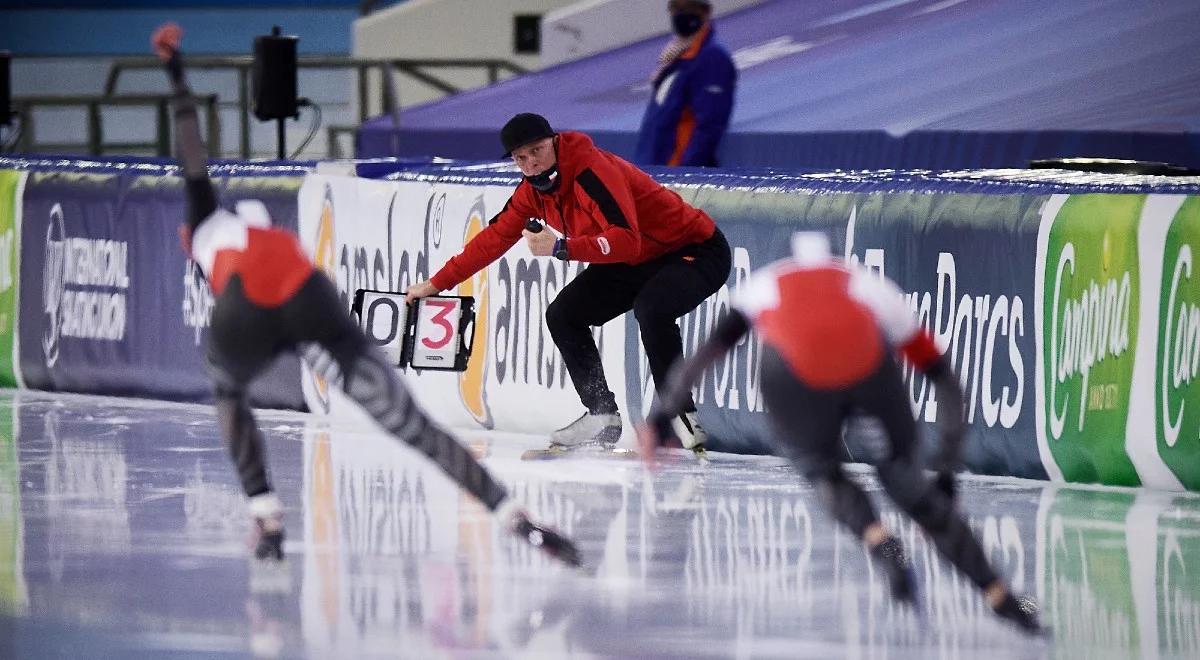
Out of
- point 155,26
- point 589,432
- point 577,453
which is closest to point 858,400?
point 589,432

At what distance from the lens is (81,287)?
11945 millimetres

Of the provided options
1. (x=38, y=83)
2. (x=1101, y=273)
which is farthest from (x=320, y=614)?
(x=38, y=83)

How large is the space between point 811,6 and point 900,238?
8329 millimetres

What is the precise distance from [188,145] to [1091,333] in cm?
339

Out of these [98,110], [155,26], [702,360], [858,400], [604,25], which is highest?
[155,26]

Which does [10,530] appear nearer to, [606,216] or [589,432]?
[606,216]

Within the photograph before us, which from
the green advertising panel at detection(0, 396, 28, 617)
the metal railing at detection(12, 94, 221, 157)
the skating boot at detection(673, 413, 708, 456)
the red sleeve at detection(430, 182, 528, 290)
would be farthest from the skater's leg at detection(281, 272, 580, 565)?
the metal railing at detection(12, 94, 221, 157)

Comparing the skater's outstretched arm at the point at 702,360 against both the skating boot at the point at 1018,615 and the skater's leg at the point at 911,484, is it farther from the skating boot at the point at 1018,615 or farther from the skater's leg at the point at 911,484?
the skating boot at the point at 1018,615

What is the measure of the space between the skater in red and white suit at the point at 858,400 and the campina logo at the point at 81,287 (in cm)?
707

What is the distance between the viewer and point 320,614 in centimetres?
566

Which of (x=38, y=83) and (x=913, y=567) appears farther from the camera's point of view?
(x=38, y=83)

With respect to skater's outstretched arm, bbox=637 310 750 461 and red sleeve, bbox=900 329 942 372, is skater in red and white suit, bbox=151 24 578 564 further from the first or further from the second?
red sleeve, bbox=900 329 942 372

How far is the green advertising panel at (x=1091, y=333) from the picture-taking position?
779 centimetres

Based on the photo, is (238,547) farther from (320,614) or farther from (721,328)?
(721,328)
